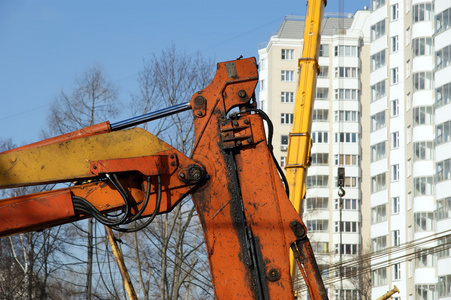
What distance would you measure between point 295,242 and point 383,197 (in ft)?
172

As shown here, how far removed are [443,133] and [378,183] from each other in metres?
18.3

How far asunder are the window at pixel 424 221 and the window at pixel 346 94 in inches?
951

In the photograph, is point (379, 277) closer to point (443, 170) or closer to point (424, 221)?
point (424, 221)

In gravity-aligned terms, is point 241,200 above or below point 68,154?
below

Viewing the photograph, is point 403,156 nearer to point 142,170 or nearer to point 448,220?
point 448,220

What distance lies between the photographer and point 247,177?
18.0 feet

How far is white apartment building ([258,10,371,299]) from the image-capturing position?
70.9 m

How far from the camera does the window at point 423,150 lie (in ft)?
162

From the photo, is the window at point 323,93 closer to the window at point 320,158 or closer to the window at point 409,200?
the window at point 320,158

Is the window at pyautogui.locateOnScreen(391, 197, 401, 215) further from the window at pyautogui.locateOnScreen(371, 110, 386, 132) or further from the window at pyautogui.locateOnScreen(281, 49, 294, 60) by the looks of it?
the window at pyautogui.locateOnScreen(281, 49, 294, 60)

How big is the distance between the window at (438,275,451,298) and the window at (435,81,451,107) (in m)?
8.96

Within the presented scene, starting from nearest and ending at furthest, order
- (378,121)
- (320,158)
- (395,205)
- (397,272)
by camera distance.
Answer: (397,272) < (395,205) < (378,121) < (320,158)

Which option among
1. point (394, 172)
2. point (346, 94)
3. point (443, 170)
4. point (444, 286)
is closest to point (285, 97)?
point (346, 94)

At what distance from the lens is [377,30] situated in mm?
57062
